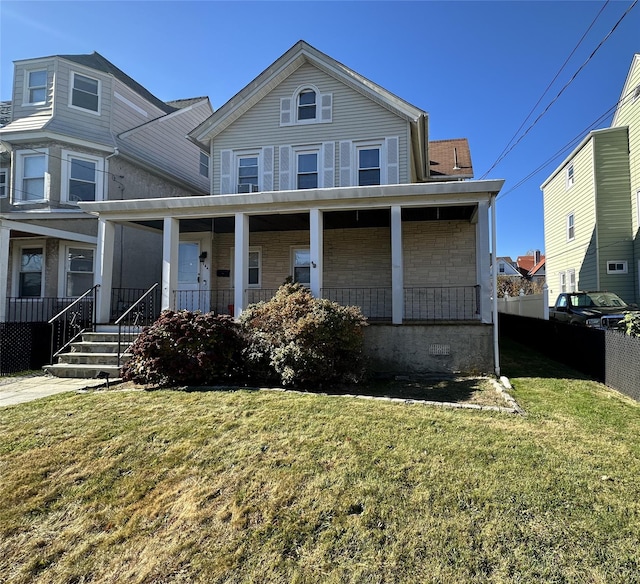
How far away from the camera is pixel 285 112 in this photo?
12188 millimetres

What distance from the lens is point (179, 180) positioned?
648 inches

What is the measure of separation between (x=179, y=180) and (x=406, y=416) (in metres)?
15.2

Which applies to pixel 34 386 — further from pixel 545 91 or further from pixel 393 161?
pixel 545 91

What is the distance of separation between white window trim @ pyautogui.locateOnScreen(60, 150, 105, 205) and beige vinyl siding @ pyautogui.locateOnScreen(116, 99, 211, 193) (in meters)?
1.06

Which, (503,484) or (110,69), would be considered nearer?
(503,484)

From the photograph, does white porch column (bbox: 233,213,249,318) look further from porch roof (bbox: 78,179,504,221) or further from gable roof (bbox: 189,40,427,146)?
gable roof (bbox: 189,40,427,146)

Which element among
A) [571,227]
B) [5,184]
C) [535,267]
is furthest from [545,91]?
[535,267]

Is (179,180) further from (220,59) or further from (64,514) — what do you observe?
(64,514)

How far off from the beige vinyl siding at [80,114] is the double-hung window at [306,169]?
7.15 m

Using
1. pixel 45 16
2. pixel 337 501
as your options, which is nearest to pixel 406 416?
pixel 337 501

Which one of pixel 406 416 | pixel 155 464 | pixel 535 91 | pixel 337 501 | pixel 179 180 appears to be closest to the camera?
pixel 337 501

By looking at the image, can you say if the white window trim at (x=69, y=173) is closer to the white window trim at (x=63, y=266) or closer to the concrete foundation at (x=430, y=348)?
the white window trim at (x=63, y=266)

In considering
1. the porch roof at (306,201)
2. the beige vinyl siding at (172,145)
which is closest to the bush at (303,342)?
the porch roof at (306,201)

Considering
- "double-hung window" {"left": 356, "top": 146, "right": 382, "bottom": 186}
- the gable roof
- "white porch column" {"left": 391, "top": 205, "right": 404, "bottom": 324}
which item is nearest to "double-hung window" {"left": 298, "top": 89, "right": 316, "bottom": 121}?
the gable roof
